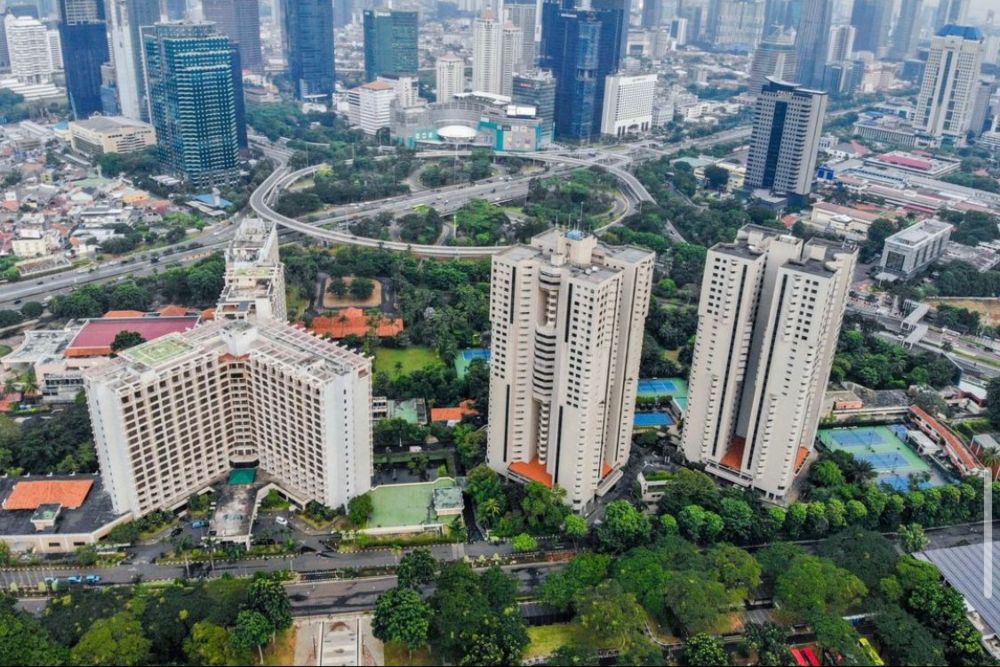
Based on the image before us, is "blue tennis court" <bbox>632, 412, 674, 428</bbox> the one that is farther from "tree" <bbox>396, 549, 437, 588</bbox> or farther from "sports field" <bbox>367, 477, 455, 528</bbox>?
"tree" <bbox>396, 549, 437, 588</bbox>

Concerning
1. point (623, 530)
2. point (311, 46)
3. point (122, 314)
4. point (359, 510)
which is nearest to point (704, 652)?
point (623, 530)

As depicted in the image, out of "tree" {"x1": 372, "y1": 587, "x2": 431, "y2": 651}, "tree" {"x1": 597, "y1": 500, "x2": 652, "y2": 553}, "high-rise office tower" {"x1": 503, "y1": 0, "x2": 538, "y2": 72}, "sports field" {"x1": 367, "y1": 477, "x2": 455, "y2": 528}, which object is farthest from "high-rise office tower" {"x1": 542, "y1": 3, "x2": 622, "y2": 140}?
"tree" {"x1": 372, "y1": 587, "x2": 431, "y2": 651}

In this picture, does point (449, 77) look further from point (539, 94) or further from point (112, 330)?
point (112, 330)

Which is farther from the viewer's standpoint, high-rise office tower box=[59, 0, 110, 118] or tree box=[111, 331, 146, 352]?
high-rise office tower box=[59, 0, 110, 118]

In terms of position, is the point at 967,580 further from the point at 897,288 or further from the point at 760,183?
the point at 760,183

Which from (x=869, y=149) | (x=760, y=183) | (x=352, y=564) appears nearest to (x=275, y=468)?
(x=352, y=564)

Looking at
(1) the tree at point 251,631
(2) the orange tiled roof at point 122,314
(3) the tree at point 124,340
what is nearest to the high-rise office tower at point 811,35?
(2) the orange tiled roof at point 122,314
